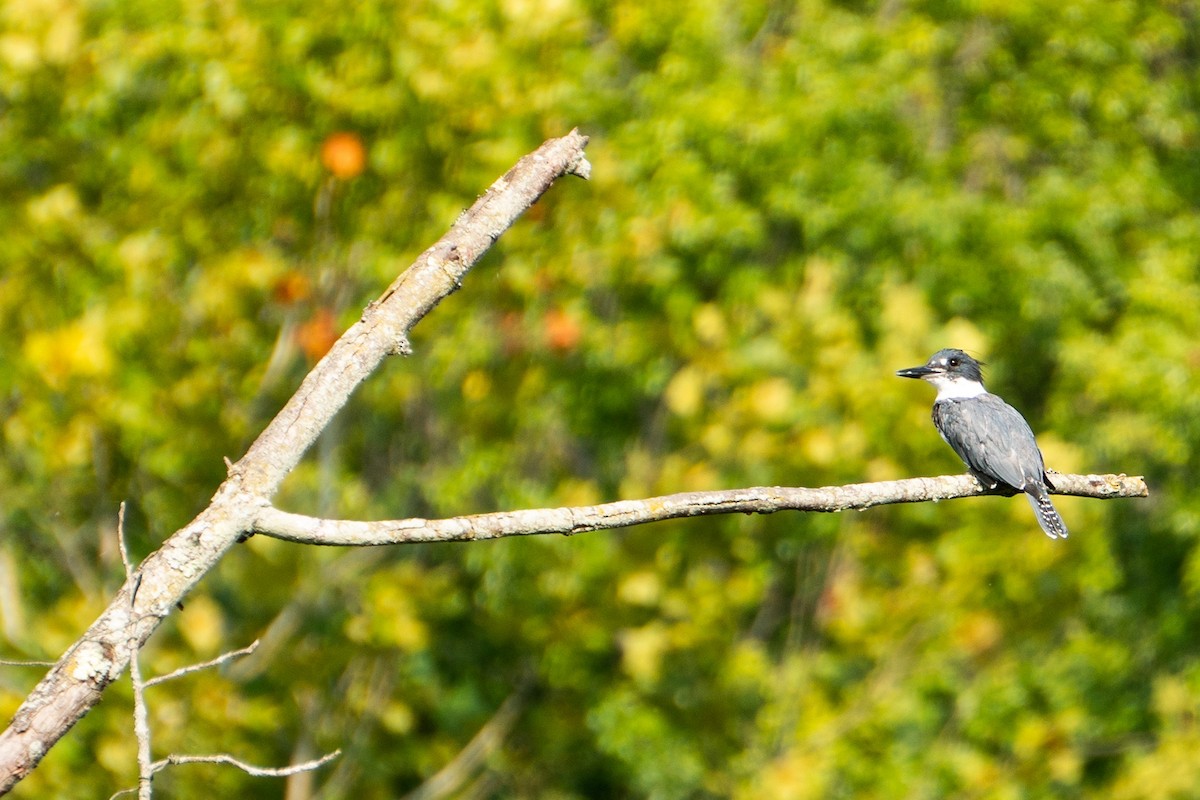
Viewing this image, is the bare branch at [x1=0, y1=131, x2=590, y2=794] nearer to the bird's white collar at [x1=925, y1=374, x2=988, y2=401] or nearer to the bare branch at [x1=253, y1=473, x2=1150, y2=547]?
the bare branch at [x1=253, y1=473, x2=1150, y2=547]

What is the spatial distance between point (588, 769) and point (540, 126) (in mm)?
4551

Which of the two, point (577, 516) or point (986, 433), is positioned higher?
point (986, 433)

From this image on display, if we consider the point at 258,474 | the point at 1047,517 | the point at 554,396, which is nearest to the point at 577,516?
the point at 258,474

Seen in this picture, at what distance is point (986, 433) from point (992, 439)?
8cm

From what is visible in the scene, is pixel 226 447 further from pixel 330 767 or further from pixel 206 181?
pixel 330 767

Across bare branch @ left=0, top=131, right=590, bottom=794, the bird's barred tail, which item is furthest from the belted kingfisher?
bare branch @ left=0, top=131, right=590, bottom=794

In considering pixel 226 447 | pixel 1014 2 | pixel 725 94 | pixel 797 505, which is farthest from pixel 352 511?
pixel 1014 2

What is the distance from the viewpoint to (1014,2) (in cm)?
1273

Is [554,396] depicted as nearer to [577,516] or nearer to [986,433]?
[986,433]

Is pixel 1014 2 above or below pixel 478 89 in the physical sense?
above

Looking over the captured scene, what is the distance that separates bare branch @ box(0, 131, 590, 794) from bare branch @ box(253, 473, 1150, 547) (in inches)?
3.4

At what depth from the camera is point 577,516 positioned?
269cm

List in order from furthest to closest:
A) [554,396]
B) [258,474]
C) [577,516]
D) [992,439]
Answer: [554,396]
[992,439]
[577,516]
[258,474]

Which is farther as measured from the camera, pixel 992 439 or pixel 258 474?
pixel 992 439
